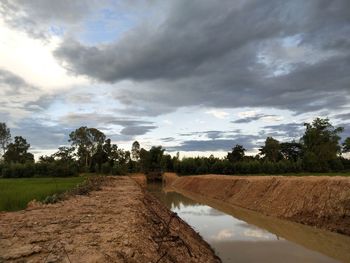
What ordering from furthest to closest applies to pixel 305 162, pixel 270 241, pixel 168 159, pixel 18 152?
1. pixel 18 152
2. pixel 168 159
3. pixel 305 162
4. pixel 270 241

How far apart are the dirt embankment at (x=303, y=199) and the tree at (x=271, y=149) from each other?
257 feet

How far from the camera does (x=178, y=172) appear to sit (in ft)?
285

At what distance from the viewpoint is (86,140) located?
353ft

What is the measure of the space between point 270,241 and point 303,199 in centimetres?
694

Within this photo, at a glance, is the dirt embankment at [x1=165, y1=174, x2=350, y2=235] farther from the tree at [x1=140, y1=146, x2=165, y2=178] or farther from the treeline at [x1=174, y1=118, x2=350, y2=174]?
the tree at [x1=140, y1=146, x2=165, y2=178]

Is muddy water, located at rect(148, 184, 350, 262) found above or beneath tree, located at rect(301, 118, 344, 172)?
beneath

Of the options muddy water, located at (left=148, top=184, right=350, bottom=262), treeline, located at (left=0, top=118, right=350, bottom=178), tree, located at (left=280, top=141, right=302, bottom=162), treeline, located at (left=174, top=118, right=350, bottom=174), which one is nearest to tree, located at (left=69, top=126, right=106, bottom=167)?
treeline, located at (left=0, top=118, right=350, bottom=178)

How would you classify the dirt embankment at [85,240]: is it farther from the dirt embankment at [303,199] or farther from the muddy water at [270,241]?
the dirt embankment at [303,199]

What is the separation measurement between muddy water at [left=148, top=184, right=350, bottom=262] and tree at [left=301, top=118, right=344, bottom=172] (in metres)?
57.0

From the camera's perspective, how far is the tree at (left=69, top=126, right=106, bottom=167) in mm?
105312

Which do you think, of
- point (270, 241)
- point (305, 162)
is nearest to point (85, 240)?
point (270, 241)

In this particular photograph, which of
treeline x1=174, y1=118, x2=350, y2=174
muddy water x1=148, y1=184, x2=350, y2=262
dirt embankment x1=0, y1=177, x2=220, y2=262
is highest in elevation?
treeline x1=174, y1=118, x2=350, y2=174

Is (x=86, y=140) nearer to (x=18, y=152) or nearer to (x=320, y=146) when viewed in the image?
(x=18, y=152)

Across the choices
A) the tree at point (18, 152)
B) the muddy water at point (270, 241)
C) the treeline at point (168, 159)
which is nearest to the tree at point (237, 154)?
the treeline at point (168, 159)
